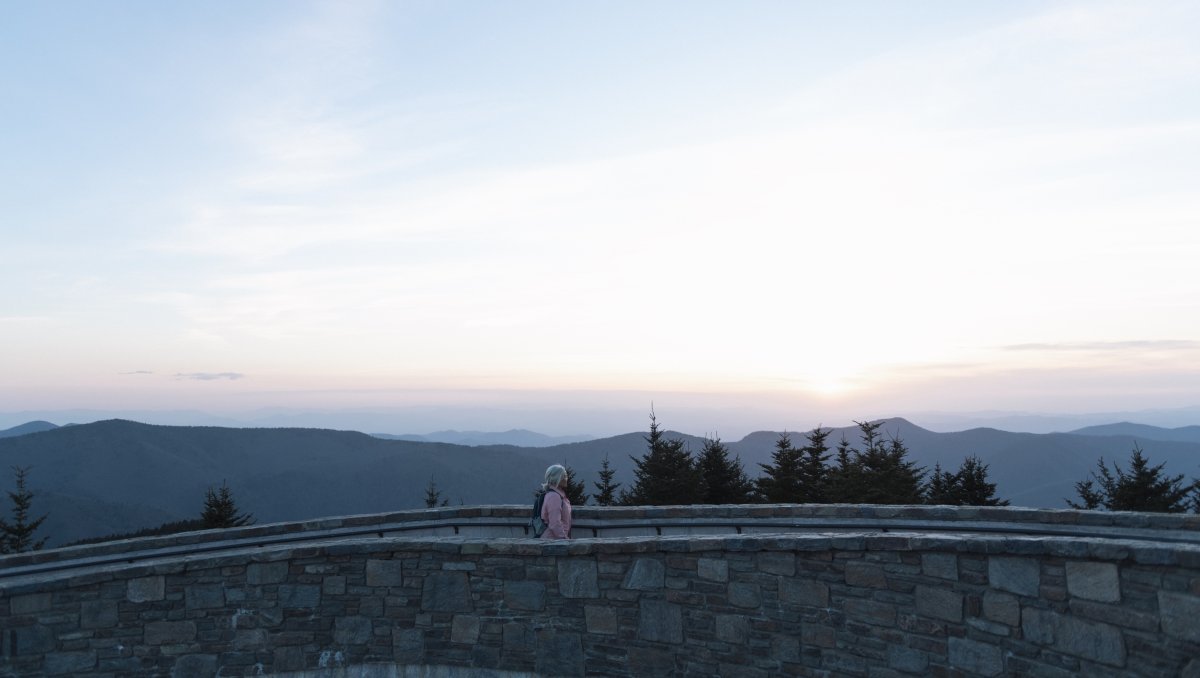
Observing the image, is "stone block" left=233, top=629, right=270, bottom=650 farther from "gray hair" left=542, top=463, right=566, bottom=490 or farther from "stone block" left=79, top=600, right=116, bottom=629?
"gray hair" left=542, top=463, right=566, bottom=490

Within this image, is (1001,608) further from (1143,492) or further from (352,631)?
(1143,492)

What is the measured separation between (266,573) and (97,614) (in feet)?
6.10

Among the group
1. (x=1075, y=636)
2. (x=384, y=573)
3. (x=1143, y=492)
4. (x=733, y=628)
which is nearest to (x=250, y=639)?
(x=384, y=573)

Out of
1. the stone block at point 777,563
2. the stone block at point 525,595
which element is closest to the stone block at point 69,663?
the stone block at point 525,595

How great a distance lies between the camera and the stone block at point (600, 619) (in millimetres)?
8047

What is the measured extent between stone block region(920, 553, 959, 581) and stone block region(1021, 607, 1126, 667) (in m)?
0.57

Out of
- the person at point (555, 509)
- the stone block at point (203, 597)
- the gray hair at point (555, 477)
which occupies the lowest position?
the stone block at point (203, 597)

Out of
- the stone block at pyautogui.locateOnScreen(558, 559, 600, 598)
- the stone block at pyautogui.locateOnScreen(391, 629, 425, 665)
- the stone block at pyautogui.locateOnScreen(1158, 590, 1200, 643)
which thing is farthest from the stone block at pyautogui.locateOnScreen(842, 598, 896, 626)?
the stone block at pyautogui.locateOnScreen(391, 629, 425, 665)

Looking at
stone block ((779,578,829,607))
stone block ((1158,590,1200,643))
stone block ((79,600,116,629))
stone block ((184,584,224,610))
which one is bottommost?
stone block ((79,600,116,629))

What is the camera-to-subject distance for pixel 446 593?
8555mm

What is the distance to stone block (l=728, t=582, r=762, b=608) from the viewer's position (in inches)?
299

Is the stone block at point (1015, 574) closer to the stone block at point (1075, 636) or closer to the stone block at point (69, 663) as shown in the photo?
the stone block at point (1075, 636)

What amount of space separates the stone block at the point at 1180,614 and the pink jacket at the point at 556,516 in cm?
586

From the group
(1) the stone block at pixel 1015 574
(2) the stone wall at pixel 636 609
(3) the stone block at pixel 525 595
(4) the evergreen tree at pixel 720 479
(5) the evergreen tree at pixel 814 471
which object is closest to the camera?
(2) the stone wall at pixel 636 609
